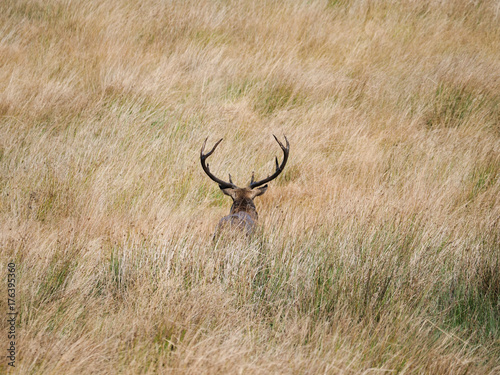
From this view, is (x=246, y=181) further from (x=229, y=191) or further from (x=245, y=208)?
(x=245, y=208)

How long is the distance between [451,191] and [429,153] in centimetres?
91

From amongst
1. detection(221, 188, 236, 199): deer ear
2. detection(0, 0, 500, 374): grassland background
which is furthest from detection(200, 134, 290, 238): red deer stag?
detection(0, 0, 500, 374): grassland background

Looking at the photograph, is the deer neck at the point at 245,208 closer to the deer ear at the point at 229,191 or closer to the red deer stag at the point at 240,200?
the red deer stag at the point at 240,200

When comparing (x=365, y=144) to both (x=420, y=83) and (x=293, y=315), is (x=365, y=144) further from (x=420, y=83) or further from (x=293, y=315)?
(x=293, y=315)

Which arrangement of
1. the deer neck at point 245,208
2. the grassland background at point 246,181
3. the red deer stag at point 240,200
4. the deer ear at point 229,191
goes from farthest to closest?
the deer ear at point 229,191, the deer neck at point 245,208, the red deer stag at point 240,200, the grassland background at point 246,181

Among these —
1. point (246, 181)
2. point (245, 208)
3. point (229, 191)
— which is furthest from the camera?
point (246, 181)

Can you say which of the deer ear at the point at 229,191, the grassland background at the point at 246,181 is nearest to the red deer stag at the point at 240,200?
the deer ear at the point at 229,191

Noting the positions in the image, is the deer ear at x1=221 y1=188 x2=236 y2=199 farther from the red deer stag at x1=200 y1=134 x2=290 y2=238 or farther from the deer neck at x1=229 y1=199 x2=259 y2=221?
the deer neck at x1=229 y1=199 x2=259 y2=221

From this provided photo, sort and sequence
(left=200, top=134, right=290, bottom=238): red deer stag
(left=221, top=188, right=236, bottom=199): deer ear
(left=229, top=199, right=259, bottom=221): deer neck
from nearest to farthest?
(left=200, top=134, right=290, bottom=238): red deer stag → (left=229, top=199, right=259, bottom=221): deer neck → (left=221, top=188, right=236, bottom=199): deer ear

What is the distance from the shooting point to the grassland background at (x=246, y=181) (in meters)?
2.52

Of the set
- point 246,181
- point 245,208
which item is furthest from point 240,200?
point 246,181

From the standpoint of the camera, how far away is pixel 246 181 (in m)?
5.14

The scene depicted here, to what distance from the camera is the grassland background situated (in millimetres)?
2521

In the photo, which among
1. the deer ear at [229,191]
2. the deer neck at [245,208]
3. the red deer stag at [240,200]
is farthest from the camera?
the deer ear at [229,191]
